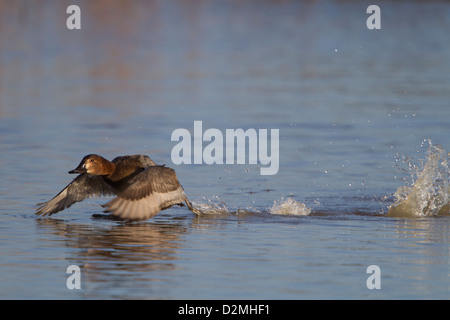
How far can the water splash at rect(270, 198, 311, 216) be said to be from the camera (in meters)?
11.1

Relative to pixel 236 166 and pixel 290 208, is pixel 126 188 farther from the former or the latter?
pixel 236 166

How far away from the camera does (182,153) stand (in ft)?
46.7

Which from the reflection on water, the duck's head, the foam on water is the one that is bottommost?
the reflection on water

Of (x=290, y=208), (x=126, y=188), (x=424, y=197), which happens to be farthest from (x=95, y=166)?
(x=424, y=197)

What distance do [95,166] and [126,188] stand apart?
22.9 inches

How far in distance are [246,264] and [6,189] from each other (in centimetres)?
426

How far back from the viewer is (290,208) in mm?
11156

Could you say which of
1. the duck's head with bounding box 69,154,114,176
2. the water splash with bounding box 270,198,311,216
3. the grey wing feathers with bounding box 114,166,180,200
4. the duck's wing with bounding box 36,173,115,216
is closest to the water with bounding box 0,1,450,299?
the water splash with bounding box 270,198,311,216

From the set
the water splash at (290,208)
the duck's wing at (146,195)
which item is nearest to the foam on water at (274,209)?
the water splash at (290,208)

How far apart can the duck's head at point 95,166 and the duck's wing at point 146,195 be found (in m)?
0.25

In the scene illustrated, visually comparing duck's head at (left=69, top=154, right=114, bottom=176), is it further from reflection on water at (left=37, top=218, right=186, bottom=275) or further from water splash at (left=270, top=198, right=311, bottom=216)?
water splash at (left=270, top=198, right=311, bottom=216)
